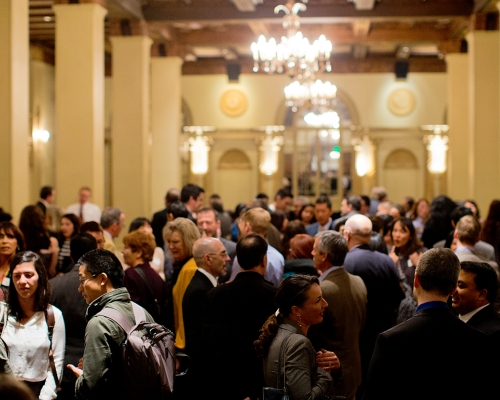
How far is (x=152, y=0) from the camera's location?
48.9 feet

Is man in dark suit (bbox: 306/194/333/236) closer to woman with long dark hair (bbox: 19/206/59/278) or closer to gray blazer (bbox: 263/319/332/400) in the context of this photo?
woman with long dark hair (bbox: 19/206/59/278)

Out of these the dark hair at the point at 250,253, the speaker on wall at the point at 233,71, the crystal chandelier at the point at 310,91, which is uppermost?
the speaker on wall at the point at 233,71

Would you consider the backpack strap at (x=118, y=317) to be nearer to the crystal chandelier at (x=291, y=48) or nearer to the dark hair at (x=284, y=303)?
the dark hair at (x=284, y=303)

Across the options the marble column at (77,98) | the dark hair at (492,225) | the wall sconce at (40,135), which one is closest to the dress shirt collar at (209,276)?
the dark hair at (492,225)

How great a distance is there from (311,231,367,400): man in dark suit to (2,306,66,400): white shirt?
60.1 inches

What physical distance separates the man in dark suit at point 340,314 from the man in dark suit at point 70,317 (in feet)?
4.67

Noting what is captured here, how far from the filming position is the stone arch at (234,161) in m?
22.0

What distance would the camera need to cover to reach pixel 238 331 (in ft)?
13.9

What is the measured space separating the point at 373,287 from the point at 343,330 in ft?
3.55

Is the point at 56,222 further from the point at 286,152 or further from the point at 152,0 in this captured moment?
the point at 286,152

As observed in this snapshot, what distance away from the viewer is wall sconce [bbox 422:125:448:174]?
21.0 metres

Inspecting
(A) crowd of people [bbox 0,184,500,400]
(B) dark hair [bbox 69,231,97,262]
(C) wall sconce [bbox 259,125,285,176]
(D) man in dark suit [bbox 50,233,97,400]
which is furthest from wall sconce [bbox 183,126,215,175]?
(D) man in dark suit [bbox 50,233,97,400]

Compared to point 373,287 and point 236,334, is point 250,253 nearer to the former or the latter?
point 236,334

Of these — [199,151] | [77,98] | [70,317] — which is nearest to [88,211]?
[77,98]
